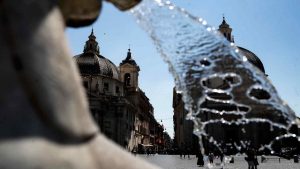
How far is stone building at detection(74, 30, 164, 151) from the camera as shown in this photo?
193 ft

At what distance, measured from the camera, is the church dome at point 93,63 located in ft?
216

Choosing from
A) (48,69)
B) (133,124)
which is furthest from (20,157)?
(133,124)

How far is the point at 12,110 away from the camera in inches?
47.5

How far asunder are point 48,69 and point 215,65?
5.00ft

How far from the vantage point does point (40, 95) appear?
1.23 meters

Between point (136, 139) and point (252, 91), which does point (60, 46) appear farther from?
point (136, 139)

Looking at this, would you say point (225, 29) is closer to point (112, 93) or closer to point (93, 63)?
point (112, 93)

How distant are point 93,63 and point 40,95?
66.2 m

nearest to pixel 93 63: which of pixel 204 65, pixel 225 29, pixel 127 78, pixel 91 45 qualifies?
pixel 91 45

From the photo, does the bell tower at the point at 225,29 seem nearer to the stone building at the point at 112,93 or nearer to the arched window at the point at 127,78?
the stone building at the point at 112,93

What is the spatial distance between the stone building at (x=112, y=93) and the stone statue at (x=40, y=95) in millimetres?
51243

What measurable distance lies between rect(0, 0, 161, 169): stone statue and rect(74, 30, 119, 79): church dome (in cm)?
6403

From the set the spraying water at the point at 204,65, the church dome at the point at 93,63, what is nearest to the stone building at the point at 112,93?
the church dome at the point at 93,63

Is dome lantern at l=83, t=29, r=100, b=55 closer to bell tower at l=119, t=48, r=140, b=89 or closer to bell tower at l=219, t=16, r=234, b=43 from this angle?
bell tower at l=119, t=48, r=140, b=89
